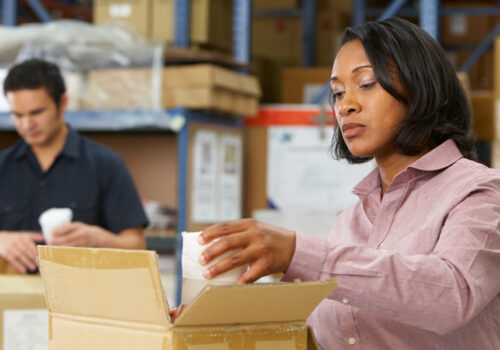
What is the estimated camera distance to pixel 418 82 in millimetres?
1484

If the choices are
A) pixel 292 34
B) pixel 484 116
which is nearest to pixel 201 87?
pixel 484 116

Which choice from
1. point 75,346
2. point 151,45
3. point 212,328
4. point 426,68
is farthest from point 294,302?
point 151,45

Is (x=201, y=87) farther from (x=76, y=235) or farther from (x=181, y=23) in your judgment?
(x=76, y=235)

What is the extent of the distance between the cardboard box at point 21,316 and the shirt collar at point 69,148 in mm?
979

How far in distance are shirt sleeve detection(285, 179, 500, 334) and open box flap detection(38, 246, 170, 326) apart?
0.22m

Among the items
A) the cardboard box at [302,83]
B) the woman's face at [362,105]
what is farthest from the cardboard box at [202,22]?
the woman's face at [362,105]

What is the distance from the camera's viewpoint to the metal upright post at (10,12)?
553cm

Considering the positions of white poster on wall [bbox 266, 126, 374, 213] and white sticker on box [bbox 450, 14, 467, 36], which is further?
white sticker on box [bbox 450, 14, 467, 36]

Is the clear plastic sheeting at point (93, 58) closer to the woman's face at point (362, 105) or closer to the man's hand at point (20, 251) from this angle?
the man's hand at point (20, 251)

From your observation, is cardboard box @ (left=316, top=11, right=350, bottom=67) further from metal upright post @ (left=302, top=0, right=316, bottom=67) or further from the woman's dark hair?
the woman's dark hair

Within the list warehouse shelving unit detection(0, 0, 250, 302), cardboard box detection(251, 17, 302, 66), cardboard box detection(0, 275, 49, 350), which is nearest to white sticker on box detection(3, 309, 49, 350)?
cardboard box detection(0, 275, 49, 350)

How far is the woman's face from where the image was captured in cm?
149

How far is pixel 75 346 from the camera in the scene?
131cm

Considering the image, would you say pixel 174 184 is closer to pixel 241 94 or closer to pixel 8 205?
Result: pixel 241 94
